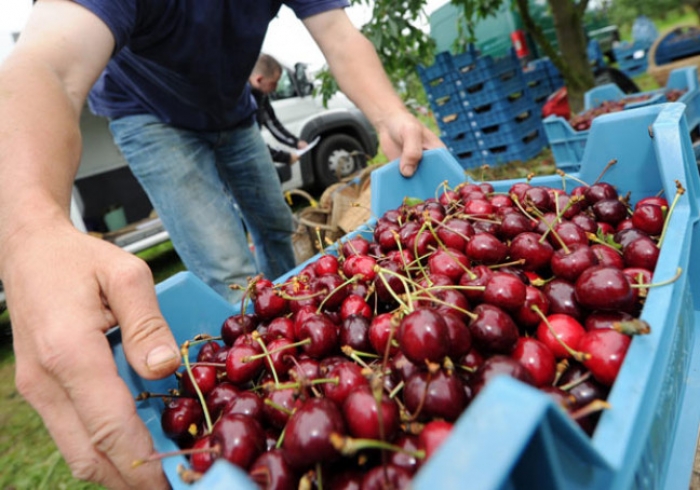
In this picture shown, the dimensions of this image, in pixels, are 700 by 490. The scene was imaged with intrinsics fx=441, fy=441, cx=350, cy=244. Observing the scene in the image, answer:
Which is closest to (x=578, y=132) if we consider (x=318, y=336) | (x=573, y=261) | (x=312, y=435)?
(x=573, y=261)

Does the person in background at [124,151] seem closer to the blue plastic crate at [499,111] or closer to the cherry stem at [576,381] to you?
the cherry stem at [576,381]

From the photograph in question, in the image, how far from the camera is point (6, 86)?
979 millimetres

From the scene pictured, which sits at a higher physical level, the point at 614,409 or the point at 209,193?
the point at 209,193

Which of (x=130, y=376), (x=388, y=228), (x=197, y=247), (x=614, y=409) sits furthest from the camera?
(x=197, y=247)

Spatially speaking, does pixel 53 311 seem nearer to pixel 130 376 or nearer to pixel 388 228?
pixel 130 376

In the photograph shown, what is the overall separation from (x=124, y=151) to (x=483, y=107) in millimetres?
4364

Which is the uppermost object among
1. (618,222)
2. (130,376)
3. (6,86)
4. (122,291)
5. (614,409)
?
(6,86)

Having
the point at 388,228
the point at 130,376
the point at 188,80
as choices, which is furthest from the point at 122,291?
the point at 188,80

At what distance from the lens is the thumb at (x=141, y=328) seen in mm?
778

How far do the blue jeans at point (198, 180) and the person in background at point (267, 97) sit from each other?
1.53 m

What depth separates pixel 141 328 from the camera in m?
0.80

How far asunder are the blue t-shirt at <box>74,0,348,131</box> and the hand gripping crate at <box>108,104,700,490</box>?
1.01 metres

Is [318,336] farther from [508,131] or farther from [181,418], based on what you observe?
[508,131]

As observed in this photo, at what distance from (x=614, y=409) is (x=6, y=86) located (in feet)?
4.29
